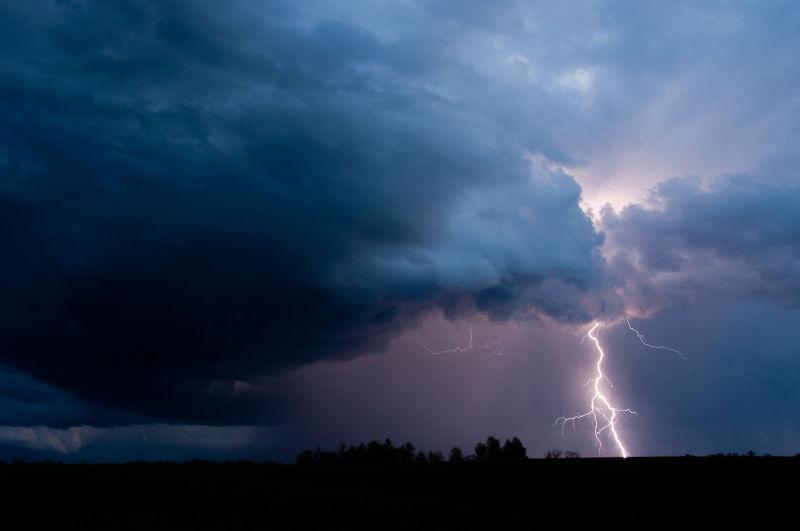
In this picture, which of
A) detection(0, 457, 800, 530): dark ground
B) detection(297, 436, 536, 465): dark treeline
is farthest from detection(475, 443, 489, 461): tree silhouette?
detection(0, 457, 800, 530): dark ground

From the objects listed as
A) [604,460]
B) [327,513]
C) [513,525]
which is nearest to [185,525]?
[327,513]

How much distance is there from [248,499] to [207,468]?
14655 millimetres

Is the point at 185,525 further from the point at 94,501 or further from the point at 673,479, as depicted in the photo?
the point at 673,479

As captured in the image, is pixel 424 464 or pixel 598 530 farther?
pixel 424 464

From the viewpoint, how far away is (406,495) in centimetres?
4059

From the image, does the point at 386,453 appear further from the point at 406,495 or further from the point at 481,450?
the point at 406,495

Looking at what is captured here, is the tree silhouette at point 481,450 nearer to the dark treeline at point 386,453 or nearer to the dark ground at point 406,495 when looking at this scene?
the dark treeline at point 386,453

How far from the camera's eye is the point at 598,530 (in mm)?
30016

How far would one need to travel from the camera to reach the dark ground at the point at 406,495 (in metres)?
31.0

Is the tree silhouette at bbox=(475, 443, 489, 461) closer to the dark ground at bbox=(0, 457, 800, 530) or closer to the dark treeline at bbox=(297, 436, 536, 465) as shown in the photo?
the dark treeline at bbox=(297, 436, 536, 465)

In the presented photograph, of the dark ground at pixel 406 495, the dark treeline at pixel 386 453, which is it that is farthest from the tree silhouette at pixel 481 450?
the dark ground at pixel 406 495

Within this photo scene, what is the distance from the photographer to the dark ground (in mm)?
30984

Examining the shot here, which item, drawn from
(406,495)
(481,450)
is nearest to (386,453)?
(481,450)

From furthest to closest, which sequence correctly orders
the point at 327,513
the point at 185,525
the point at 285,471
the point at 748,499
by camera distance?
1. the point at 285,471
2. the point at 748,499
3. the point at 327,513
4. the point at 185,525
